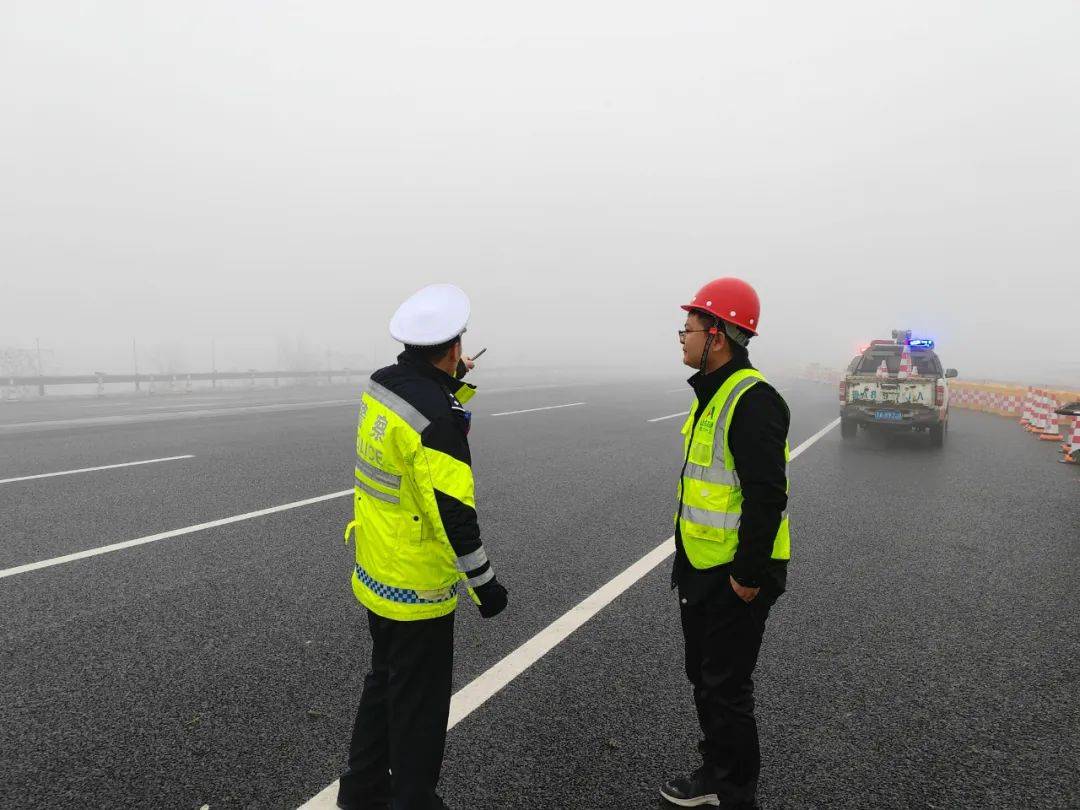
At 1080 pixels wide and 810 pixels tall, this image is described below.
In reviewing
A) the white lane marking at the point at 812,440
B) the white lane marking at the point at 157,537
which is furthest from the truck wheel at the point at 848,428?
the white lane marking at the point at 157,537

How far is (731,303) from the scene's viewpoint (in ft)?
9.19

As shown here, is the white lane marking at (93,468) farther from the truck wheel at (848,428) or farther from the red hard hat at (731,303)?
the truck wheel at (848,428)

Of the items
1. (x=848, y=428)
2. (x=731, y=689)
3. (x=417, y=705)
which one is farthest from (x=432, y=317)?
(x=848, y=428)

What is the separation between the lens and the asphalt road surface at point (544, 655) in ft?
8.79

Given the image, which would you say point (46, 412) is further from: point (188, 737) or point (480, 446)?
point (188, 737)

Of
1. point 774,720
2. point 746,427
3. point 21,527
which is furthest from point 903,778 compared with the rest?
point 21,527

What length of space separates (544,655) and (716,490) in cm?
168

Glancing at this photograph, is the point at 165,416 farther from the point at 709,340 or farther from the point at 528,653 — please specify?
the point at 709,340

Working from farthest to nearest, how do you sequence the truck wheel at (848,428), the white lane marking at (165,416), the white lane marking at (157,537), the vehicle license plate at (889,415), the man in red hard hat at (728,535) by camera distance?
the white lane marking at (165,416) < the truck wheel at (848,428) < the vehicle license plate at (889,415) < the white lane marking at (157,537) < the man in red hard hat at (728,535)

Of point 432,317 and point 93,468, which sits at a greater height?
point 432,317

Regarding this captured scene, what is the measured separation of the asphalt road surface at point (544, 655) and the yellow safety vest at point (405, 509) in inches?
35.5

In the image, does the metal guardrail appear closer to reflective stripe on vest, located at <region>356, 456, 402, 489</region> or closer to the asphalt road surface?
the asphalt road surface

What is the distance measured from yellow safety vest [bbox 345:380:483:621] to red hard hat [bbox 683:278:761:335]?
134 centimetres

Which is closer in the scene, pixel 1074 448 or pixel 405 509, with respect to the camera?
pixel 405 509
